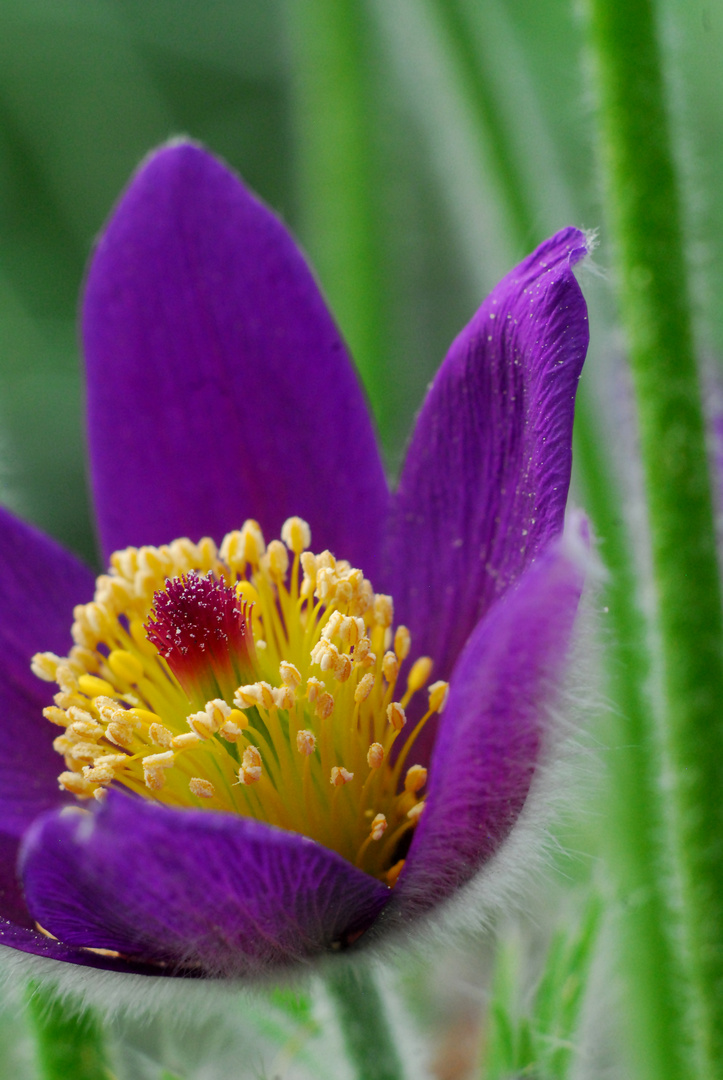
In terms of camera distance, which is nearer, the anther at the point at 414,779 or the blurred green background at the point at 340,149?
the anther at the point at 414,779

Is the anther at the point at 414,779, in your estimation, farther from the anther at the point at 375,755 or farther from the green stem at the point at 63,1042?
the green stem at the point at 63,1042

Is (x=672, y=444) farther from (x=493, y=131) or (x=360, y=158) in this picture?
(x=360, y=158)

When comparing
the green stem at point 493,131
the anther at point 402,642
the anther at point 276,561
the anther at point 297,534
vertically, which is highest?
the green stem at point 493,131

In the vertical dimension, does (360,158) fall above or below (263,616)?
above

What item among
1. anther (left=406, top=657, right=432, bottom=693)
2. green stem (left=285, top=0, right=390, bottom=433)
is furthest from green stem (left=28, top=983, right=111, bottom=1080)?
green stem (left=285, top=0, right=390, bottom=433)

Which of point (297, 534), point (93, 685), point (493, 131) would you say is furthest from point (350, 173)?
point (93, 685)

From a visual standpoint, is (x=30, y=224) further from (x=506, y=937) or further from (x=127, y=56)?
(x=506, y=937)

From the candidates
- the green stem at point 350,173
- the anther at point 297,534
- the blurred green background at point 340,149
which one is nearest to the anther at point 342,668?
the anther at point 297,534
